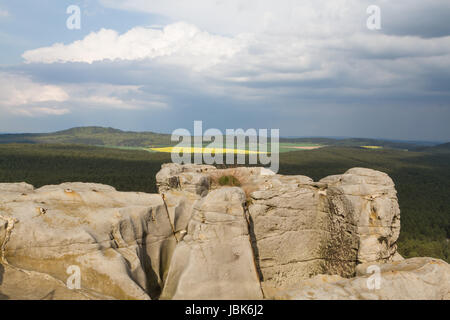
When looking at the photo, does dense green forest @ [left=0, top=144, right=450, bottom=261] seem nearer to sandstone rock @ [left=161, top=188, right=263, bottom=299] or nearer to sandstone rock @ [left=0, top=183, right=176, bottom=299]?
sandstone rock @ [left=161, top=188, right=263, bottom=299]

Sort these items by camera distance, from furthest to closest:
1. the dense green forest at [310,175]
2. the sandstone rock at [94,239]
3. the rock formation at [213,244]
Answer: the dense green forest at [310,175], the sandstone rock at [94,239], the rock formation at [213,244]

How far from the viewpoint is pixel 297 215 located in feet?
56.7

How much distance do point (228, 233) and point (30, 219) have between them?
7718mm

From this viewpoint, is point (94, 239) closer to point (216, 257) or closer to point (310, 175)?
point (216, 257)

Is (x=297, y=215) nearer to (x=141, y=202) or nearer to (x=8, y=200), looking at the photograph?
(x=141, y=202)

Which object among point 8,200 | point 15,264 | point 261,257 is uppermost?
point 8,200

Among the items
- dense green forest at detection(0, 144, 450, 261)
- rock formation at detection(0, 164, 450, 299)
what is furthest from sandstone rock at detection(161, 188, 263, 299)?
dense green forest at detection(0, 144, 450, 261)

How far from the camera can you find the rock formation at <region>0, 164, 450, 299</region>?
11172mm

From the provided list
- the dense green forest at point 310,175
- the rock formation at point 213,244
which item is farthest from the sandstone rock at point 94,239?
the dense green forest at point 310,175

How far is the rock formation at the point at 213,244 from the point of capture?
1117cm

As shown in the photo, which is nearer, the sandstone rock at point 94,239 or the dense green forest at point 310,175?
the sandstone rock at point 94,239

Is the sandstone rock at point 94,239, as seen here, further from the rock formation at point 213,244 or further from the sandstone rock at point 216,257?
the sandstone rock at point 216,257

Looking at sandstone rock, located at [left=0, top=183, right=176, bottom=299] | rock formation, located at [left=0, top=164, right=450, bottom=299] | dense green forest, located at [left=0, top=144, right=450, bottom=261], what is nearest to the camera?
rock formation, located at [left=0, top=164, right=450, bottom=299]

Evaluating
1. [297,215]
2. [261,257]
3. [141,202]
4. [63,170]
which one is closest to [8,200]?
[141,202]
